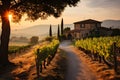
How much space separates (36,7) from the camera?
1276 inches

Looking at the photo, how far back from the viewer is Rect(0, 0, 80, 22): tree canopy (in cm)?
3064

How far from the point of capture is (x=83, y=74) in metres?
24.1

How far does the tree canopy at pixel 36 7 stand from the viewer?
1206 inches

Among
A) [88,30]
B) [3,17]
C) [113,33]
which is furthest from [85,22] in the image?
[3,17]

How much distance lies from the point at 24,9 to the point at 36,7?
194cm

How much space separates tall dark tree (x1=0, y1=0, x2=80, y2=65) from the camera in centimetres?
3070

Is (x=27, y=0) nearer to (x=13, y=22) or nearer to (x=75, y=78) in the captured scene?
(x=13, y=22)

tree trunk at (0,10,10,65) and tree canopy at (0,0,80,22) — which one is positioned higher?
tree canopy at (0,0,80,22)


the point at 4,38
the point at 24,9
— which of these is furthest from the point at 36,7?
the point at 4,38

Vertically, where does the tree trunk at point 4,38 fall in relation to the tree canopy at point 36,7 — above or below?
below

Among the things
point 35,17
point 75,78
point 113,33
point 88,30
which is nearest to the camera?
point 75,78

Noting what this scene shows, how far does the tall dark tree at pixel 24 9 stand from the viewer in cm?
3070

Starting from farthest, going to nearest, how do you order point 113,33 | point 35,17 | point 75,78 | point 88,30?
point 88,30
point 113,33
point 35,17
point 75,78

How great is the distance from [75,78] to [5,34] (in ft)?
44.2
